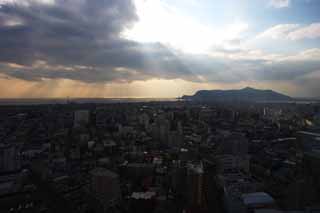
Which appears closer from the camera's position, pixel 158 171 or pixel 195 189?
pixel 195 189

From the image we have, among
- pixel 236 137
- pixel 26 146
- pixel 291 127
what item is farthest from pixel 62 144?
pixel 291 127

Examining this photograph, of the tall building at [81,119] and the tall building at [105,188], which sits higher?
the tall building at [81,119]

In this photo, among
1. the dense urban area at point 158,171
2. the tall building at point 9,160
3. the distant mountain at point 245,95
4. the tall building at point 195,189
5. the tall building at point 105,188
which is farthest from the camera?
the distant mountain at point 245,95

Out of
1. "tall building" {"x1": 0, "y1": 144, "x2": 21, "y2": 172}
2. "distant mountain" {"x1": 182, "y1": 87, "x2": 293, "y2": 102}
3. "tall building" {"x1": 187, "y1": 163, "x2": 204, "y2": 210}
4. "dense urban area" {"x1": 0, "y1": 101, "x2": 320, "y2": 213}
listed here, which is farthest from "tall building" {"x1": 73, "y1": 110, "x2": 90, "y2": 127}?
"distant mountain" {"x1": 182, "y1": 87, "x2": 293, "y2": 102}

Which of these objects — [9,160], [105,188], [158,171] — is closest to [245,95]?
[158,171]

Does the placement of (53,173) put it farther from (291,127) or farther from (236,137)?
(291,127)

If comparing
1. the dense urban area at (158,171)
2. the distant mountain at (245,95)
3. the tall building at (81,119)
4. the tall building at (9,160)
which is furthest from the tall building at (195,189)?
the distant mountain at (245,95)

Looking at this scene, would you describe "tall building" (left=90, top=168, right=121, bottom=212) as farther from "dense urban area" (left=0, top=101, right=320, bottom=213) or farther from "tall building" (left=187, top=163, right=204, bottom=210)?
"tall building" (left=187, top=163, right=204, bottom=210)

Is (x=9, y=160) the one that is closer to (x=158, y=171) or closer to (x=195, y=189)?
(x=158, y=171)

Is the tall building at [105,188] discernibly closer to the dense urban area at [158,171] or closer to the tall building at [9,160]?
the dense urban area at [158,171]
